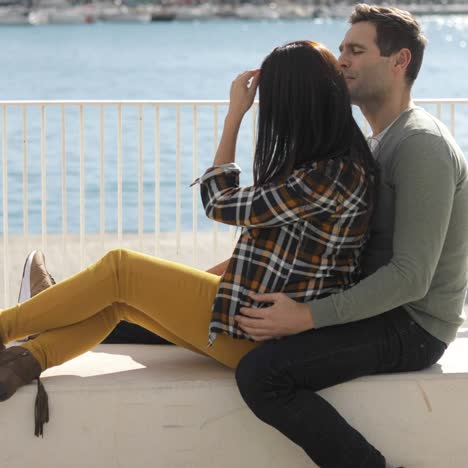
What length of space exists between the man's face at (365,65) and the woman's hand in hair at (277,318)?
0.51 m

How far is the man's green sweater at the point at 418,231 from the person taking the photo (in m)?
2.29

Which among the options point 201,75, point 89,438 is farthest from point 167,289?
point 201,75

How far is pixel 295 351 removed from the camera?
2.29m

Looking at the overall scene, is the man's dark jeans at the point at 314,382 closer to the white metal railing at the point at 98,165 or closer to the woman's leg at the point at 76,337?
the woman's leg at the point at 76,337

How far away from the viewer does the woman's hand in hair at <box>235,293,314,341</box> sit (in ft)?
7.55

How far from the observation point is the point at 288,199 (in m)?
2.25

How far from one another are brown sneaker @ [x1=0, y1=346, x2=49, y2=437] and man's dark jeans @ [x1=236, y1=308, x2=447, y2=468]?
0.44 m

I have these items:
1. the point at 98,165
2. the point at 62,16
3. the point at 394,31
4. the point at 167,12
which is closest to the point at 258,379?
the point at 394,31

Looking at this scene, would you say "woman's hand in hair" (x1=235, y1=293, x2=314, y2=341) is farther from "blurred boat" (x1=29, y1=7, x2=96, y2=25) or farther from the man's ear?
"blurred boat" (x1=29, y1=7, x2=96, y2=25)

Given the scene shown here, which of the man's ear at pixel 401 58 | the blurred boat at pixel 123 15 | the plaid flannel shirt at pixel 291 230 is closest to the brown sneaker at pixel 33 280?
the plaid flannel shirt at pixel 291 230

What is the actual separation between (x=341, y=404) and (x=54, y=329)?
0.64 metres

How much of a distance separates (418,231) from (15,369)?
2.91 ft

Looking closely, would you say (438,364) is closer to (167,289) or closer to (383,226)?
(383,226)

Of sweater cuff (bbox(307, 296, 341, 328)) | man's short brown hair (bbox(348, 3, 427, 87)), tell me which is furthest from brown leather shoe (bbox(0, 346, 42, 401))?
man's short brown hair (bbox(348, 3, 427, 87))
